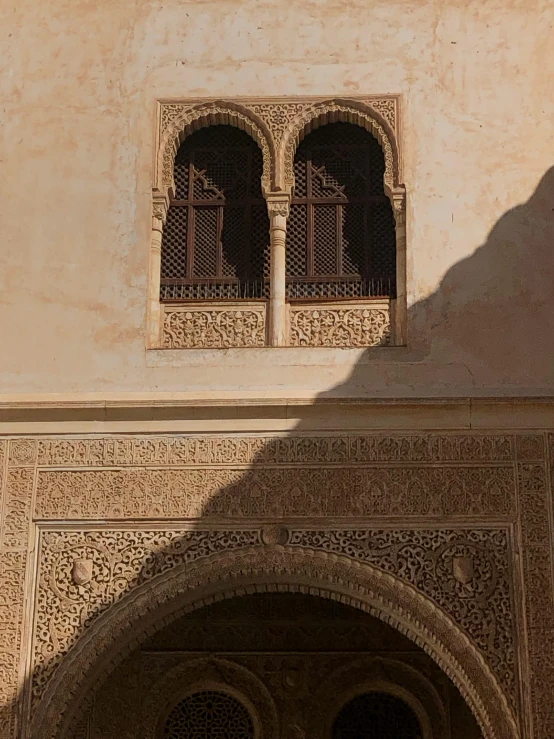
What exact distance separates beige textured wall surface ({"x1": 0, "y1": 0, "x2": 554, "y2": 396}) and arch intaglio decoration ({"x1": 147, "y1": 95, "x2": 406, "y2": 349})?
76 mm

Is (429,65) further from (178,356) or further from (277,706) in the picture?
(277,706)

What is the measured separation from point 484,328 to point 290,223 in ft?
4.16

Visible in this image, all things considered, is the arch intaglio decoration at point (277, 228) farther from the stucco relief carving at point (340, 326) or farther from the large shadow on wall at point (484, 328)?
the large shadow on wall at point (484, 328)

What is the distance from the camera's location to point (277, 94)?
23.2 ft

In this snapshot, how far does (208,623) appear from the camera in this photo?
7941mm

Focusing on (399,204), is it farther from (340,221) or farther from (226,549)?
(226,549)

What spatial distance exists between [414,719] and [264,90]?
12.9 feet

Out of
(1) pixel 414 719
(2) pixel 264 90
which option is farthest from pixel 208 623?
(2) pixel 264 90

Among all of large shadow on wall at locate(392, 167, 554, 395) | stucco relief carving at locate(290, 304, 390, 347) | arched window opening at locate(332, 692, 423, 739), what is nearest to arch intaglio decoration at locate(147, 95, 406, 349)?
stucco relief carving at locate(290, 304, 390, 347)

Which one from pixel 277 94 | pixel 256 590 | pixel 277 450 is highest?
pixel 277 94

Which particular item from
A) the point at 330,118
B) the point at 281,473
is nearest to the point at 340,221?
the point at 330,118

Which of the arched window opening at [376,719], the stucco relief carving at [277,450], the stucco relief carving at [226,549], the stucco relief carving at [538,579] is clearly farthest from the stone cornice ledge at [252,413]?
the arched window opening at [376,719]

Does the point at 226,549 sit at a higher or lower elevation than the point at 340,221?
lower

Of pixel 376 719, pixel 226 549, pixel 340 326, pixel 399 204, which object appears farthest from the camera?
pixel 376 719
